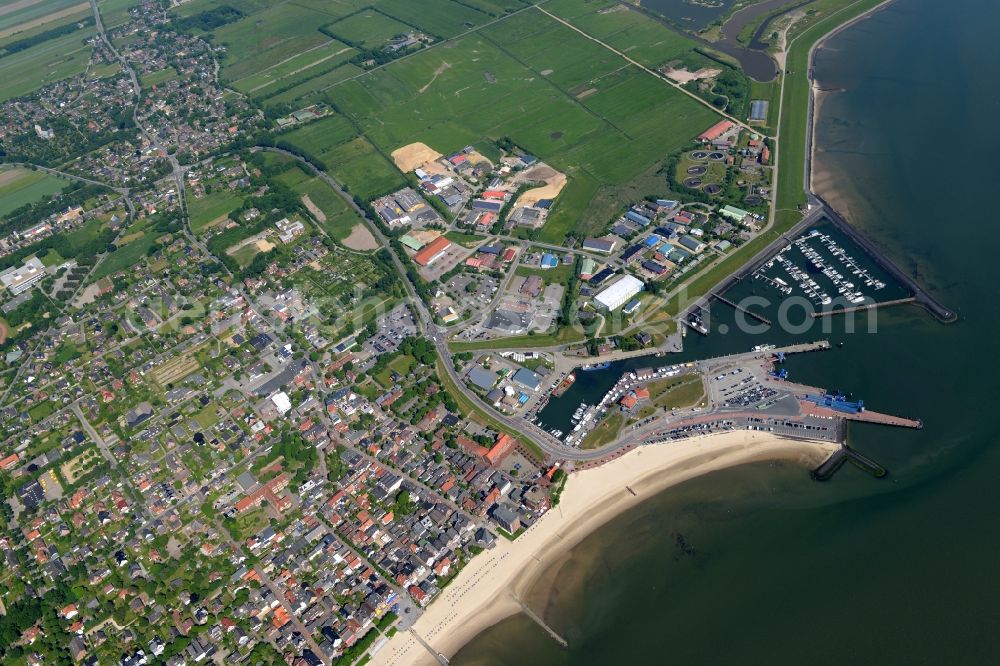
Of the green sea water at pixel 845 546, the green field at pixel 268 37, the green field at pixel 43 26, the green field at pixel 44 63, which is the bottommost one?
the green sea water at pixel 845 546

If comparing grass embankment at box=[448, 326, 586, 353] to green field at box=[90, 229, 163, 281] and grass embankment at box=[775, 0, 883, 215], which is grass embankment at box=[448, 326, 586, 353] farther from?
green field at box=[90, 229, 163, 281]

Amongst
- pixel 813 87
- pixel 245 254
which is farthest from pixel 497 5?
pixel 245 254

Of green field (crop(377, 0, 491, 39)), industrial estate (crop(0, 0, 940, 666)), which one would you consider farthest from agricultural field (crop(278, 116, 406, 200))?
green field (crop(377, 0, 491, 39))

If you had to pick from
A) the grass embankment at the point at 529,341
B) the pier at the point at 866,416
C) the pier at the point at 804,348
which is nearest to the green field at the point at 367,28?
the grass embankment at the point at 529,341

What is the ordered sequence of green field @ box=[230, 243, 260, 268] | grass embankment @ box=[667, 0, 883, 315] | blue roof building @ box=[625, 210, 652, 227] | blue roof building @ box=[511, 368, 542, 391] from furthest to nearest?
green field @ box=[230, 243, 260, 268] < blue roof building @ box=[625, 210, 652, 227] < grass embankment @ box=[667, 0, 883, 315] < blue roof building @ box=[511, 368, 542, 391]

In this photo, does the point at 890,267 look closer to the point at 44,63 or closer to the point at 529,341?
the point at 529,341

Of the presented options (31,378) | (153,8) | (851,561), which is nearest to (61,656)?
(31,378)

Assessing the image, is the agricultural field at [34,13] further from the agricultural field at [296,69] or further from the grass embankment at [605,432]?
the grass embankment at [605,432]
